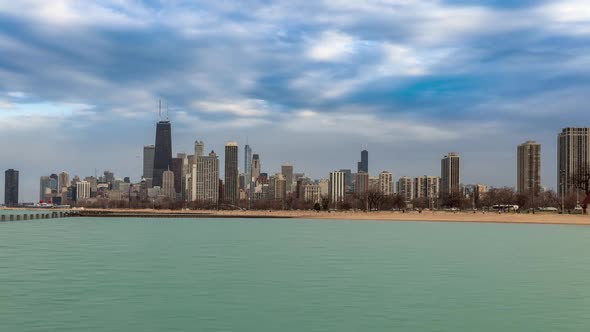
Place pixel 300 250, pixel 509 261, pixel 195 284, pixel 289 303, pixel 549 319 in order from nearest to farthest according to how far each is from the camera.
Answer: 1. pixel 549 319
2. pixel 289 303
3. pixel 195 284
4. pixel 509 261
5. pixel 300 250

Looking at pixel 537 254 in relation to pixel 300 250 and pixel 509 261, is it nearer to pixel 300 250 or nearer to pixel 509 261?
pixel 509 261

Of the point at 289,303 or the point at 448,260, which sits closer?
the point at 289,303

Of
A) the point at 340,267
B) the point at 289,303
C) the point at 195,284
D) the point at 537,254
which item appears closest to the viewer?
the point at 289,303

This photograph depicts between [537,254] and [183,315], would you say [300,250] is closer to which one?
[537,254]

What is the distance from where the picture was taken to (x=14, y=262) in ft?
177

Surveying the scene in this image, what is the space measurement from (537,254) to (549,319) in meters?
37.3

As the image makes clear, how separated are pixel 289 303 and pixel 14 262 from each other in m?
30.0

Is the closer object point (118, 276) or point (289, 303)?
point (289, 303)

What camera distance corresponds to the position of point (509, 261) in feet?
190

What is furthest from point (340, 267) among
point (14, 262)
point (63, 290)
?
point (14, 262)

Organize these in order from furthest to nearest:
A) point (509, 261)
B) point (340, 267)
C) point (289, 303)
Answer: point (509, 261), point (340, 267), point (289, 303)

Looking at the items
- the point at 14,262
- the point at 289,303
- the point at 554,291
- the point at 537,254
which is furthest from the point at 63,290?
the point at 537,254

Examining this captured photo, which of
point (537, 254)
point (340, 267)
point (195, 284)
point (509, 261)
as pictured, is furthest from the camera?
point (537, 254)

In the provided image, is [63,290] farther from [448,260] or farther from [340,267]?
[448,260]
